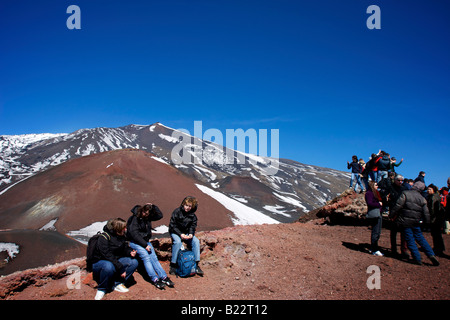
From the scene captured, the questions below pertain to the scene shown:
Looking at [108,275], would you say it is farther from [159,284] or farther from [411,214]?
[411,214]

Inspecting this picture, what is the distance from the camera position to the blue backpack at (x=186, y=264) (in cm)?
485

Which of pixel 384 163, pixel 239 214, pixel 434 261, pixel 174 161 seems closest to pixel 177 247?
pixel 434 261

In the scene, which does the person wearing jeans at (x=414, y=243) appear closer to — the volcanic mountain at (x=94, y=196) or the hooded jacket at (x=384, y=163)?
the hooded jacket at (x=384, y=163)

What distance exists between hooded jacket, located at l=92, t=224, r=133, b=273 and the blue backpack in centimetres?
93

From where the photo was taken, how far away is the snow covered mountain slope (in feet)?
138

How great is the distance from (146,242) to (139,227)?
0.31m

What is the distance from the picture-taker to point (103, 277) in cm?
393

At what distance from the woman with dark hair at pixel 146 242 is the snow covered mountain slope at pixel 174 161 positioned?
26.7 metres

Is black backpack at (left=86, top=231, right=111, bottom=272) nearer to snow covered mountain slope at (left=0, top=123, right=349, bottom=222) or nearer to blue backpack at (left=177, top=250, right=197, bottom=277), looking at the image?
blue backpack at (left=177, top=250, right=197, bottom=277)

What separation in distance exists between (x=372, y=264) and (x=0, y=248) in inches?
414

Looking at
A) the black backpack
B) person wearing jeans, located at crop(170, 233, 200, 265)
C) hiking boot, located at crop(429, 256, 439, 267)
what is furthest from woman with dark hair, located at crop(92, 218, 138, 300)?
hiking boot, located at crop(429, 256, 439, 267)

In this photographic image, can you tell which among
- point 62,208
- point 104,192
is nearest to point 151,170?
point 104,192
